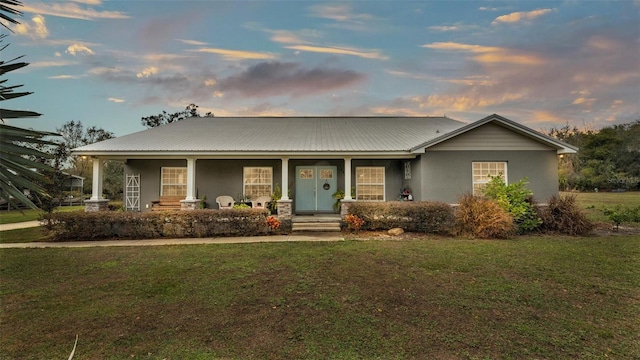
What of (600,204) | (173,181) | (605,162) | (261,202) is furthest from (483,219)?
(605,162)

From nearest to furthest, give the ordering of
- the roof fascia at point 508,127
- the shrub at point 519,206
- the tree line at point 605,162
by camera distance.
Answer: the shrub at point 519,206
the roof fascia at point 508,127
the tree line at point 605,162

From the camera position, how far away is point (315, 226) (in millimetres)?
10562

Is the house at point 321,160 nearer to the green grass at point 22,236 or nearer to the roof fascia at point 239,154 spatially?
the roof fascia at point 239,154

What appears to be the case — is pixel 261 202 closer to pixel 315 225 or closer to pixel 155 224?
pixel 315 225

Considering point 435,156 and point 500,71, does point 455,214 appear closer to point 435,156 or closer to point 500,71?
point 435,156

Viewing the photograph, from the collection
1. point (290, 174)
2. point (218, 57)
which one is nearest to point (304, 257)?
point (290, 174)

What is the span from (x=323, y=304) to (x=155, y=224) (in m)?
7.47

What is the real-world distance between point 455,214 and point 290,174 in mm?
6994

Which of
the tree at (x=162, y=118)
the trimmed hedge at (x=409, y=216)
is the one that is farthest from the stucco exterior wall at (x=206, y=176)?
the tree at (x=162, y=118)

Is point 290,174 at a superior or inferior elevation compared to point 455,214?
superior

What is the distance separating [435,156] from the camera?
1142cm

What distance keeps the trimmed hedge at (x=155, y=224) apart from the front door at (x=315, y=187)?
336cm

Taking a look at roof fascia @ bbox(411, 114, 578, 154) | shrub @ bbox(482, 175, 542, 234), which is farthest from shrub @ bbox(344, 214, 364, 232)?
shrub @ bbox(482, 175, 542, 234)

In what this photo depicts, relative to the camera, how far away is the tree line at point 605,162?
3203 cm
